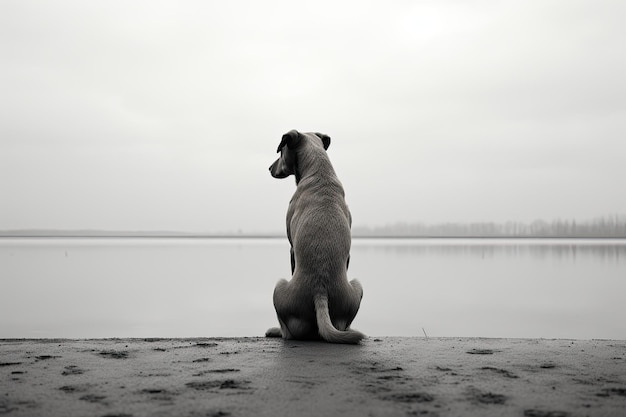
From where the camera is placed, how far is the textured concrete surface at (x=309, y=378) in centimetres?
317

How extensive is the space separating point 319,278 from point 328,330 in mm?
528

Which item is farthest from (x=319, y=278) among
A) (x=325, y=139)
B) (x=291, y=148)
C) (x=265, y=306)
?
(x=265, y=306)

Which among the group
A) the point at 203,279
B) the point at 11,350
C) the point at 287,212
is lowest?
the point at 203,279

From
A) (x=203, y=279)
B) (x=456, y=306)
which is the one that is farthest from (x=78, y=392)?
(x=203, y=279)

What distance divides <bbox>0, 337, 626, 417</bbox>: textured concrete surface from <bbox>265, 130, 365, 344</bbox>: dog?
0.84 ft

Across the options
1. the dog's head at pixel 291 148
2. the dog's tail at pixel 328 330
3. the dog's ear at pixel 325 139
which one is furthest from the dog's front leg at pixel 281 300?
the dog's ear at pixel 325 139

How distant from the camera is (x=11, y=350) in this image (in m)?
5.16

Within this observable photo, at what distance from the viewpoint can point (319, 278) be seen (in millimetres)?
5664

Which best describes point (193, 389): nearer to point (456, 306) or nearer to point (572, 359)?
point (572, 359)

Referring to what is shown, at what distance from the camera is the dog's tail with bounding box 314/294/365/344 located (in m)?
5.45

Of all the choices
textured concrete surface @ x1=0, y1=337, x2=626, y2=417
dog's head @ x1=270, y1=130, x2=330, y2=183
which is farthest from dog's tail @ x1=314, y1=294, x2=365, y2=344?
dog's head @ x1=270, y1=130, x2=330, y2=183

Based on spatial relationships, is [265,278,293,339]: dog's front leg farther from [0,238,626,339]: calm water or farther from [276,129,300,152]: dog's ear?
[0,238,626,339]: calm water

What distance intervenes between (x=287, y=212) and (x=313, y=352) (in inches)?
81.2

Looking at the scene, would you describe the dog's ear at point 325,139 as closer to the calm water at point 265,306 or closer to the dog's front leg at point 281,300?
the dog's front leg at point 281,300
